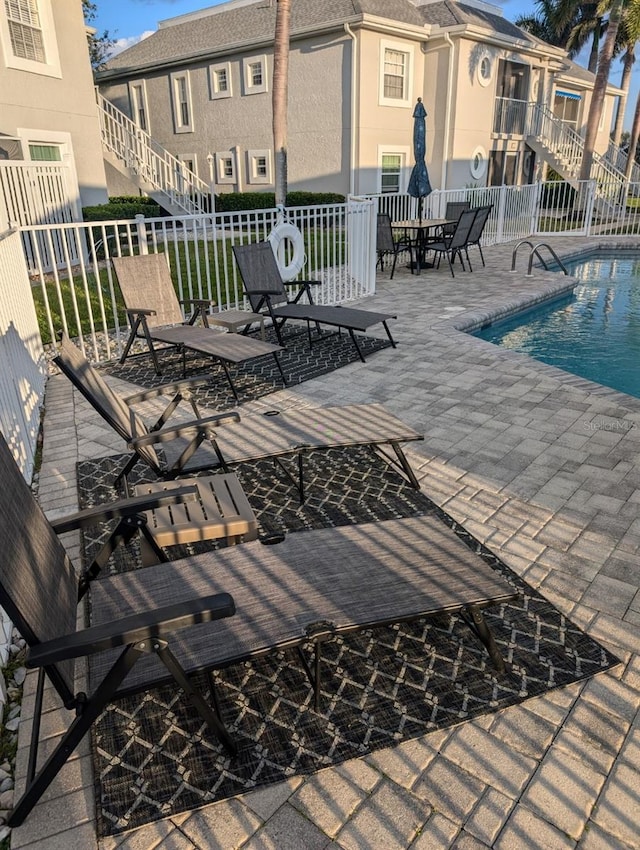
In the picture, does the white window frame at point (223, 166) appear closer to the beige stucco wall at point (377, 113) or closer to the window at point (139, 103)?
the window at point (139, 103)

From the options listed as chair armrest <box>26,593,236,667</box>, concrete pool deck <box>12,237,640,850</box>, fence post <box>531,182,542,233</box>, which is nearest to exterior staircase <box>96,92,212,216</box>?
fence post <box>531,182,542,233</box>

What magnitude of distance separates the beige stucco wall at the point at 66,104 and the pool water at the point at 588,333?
10.1 meters

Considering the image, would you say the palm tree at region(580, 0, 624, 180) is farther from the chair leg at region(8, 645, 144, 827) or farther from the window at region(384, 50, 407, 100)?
the chair leg at region(8, 645, 144, 827)

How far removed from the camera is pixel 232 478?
10.1ft

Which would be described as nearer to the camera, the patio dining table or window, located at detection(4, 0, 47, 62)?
window, located at detection(4, 0, 47, 62)

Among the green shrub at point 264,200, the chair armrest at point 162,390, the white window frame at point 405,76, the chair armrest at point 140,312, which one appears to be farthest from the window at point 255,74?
the chair armrest at point 162,390

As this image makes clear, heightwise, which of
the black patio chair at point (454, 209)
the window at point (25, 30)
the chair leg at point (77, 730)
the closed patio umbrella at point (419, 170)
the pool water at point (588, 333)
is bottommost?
the pool water at point (588, 333)

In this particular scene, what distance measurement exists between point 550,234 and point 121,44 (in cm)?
2620

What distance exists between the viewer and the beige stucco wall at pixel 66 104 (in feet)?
38.5

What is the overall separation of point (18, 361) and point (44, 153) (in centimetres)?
1029

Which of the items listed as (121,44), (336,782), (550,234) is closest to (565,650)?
(336,782)

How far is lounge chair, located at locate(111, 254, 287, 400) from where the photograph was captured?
562cm

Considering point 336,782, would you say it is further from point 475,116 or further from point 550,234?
point 475,116

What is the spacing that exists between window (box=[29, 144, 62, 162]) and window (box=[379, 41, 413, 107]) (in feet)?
33.0
